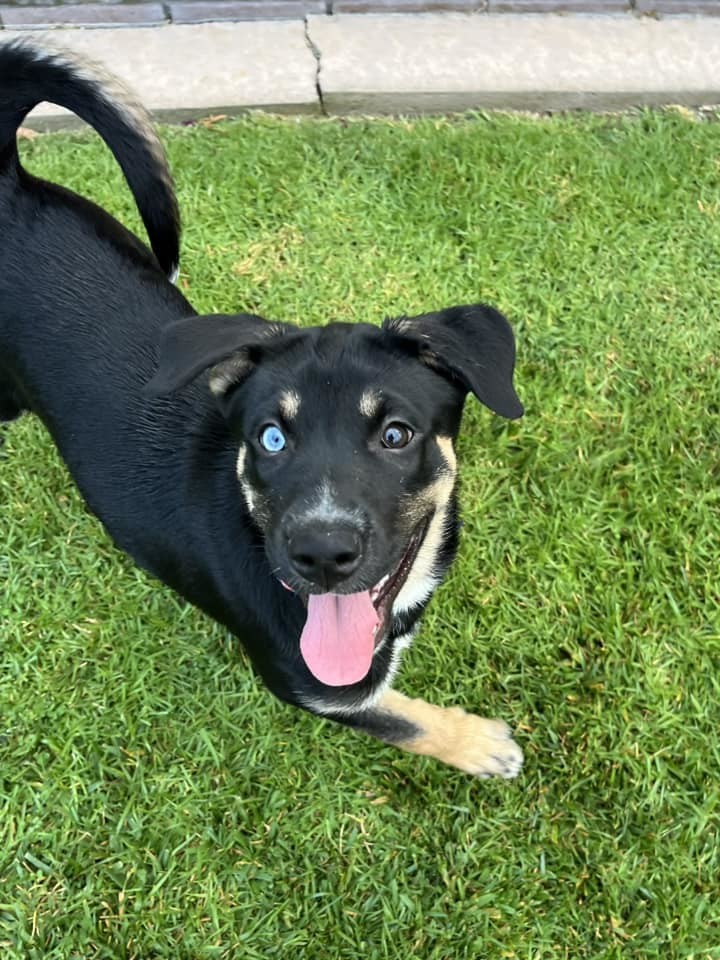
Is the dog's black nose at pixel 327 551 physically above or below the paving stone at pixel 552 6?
below

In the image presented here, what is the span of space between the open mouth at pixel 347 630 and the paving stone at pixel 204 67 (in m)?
3.41

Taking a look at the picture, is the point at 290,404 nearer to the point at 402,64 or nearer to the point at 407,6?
the point at 402,64

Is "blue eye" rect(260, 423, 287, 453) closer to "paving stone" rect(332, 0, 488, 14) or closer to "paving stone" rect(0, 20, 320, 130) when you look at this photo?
"paving stone" rect(0, 20, 320, 130)

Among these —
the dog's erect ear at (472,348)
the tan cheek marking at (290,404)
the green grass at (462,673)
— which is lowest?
the green grass at (462,673)

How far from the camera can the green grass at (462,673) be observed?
8.45 feet

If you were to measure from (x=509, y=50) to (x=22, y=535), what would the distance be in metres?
3.90

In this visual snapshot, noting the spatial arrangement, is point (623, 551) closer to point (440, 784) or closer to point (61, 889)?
point (440, 784)

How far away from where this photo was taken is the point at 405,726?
2.54m

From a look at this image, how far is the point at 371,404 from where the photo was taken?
2014 mm

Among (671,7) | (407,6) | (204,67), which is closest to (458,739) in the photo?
(204,67)

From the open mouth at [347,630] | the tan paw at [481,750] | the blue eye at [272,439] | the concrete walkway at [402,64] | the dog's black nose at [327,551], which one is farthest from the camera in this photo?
the concrete walkway at [402,64]

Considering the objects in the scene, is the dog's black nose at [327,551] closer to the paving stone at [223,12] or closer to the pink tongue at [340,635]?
the pink tongue at [340,635]

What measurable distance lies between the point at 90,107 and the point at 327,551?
1.96 metres

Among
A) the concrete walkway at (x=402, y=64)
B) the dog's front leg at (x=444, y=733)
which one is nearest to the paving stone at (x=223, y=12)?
the concrete walkway at (x=402, y=64)
